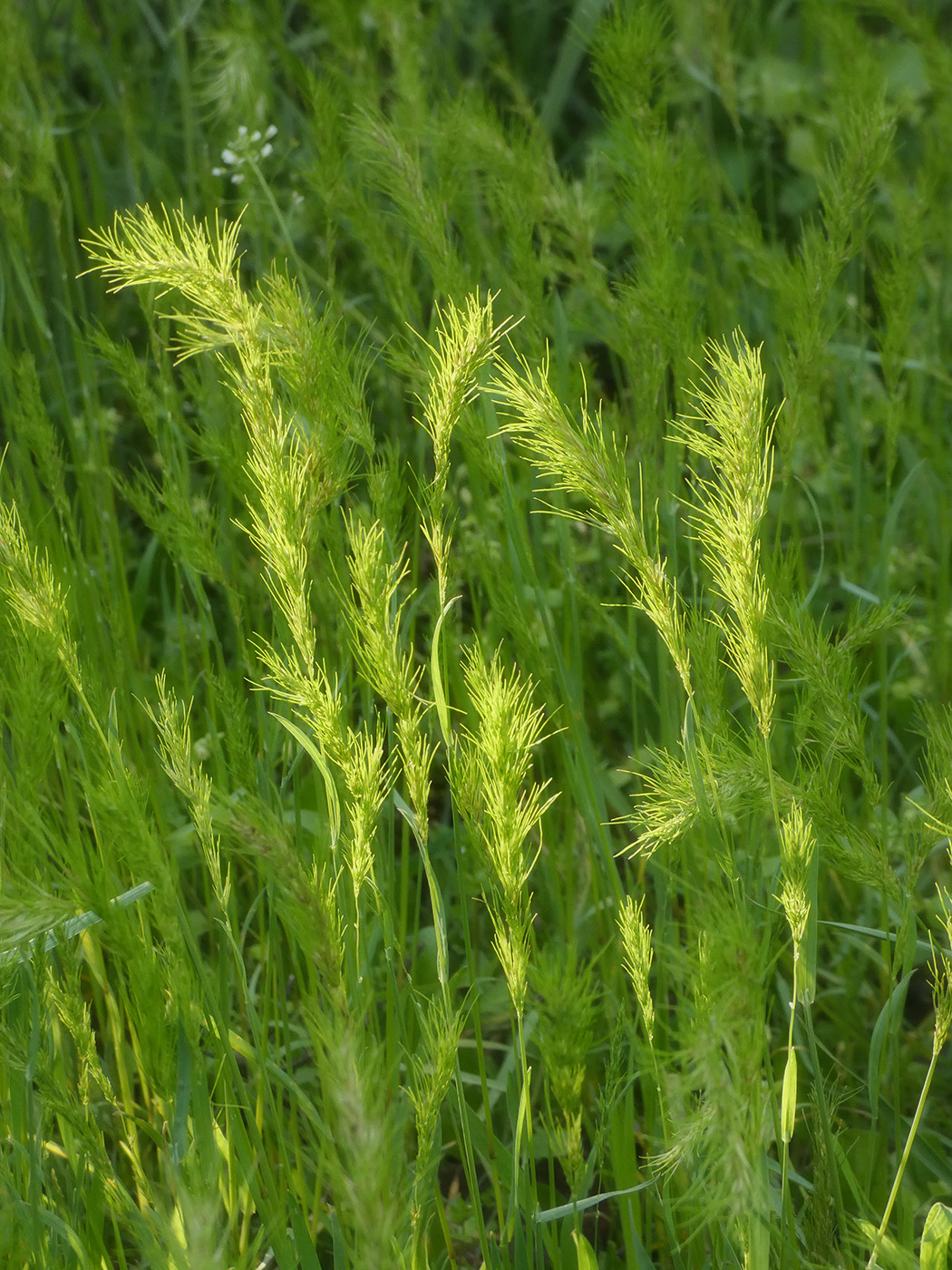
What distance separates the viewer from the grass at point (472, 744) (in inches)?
26.0

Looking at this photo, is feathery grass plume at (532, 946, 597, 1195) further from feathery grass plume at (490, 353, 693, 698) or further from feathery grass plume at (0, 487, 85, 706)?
feathery grass plume at (0, 487, 85, 706)

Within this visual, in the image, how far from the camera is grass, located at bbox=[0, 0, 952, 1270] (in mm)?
660

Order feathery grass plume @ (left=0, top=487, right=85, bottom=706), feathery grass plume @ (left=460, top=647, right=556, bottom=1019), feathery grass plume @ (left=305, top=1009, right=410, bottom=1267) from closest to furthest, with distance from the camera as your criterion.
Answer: feathery grass plume @ (left=305, top=1009, right=410, bottom=1267) < feathery grass plume @ (left=460, top=647, right=556, bottom=1019) < feathery grass plume @ (left=0, top=487, right=85, bottom=706)

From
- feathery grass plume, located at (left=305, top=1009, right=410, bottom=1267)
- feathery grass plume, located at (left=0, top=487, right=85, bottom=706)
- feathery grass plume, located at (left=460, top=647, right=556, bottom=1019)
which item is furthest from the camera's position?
feathery grass plume, located at (left=0, top=487, right=85, bottom=706)

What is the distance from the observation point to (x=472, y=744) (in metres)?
0.71

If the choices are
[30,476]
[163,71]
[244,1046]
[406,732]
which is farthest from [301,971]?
[163,71]

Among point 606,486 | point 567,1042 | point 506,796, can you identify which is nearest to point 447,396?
point 606,486

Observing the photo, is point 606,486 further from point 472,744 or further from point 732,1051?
point 732,1051

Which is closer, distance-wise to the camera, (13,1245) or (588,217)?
(13,1245)

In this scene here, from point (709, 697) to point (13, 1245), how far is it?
0.54 metres

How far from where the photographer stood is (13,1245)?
0.75 metres

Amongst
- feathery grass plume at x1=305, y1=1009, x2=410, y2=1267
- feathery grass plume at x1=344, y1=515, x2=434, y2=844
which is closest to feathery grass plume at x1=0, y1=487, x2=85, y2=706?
feathery grass plume at x1=344, y1=515, x2=434, y2=844

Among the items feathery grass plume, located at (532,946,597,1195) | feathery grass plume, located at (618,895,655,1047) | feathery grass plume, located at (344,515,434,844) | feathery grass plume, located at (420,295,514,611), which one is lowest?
feathery grass plume, located at (532,946,597,1195)

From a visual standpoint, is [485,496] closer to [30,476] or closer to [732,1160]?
[30,476]
